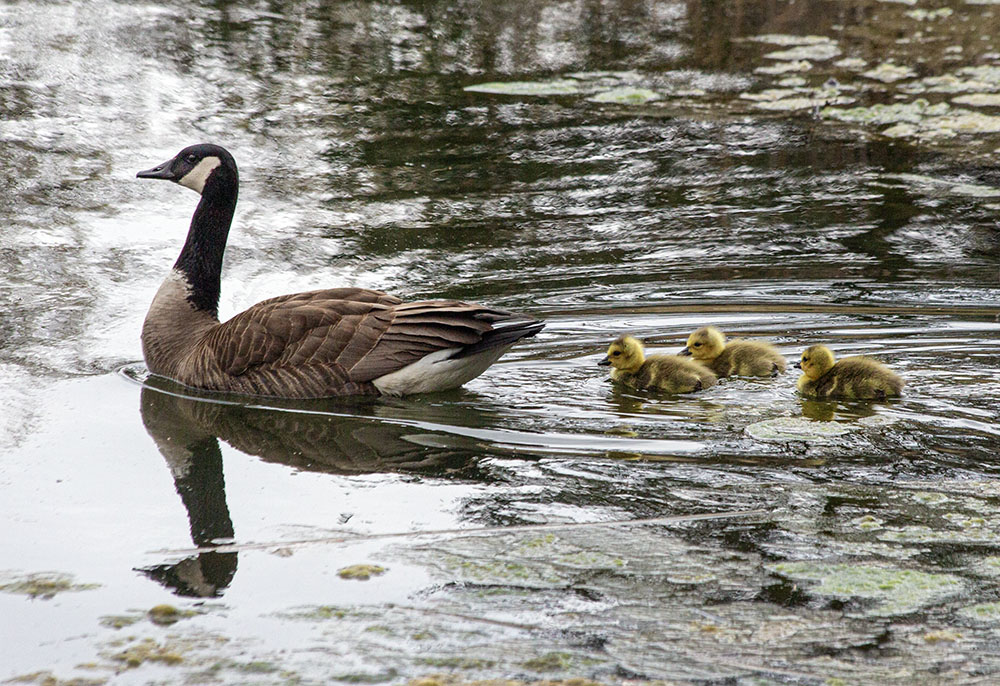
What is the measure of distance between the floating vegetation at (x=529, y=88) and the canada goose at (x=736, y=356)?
694 cm

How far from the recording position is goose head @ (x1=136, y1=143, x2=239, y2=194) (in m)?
7.52

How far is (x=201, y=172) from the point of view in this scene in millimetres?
7559

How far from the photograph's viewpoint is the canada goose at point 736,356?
694 cm

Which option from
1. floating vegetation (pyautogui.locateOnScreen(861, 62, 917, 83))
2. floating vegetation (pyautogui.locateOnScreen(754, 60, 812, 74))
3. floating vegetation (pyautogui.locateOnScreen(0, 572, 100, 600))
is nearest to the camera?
floating vegetation (pyautogui.locateOnScreen(0, 572, 100, 600))

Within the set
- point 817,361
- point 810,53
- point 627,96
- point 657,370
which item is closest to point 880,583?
point 817,361

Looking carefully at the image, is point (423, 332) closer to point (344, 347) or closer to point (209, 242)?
point (344, 347)

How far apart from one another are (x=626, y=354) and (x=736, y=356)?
2.23 feet

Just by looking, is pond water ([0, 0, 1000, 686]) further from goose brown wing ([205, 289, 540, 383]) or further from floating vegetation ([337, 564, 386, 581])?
goose brown wing ([205, 289, 540, 383])

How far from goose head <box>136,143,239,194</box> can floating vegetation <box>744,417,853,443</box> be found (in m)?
3.59

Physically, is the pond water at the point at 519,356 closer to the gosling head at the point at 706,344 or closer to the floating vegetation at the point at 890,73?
the floating vegetation at the point at 890,73

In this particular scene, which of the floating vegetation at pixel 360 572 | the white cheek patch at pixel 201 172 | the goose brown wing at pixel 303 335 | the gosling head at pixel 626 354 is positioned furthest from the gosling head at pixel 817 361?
the white cheek patch at pixel 201 172

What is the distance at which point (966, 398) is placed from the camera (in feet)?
20.8

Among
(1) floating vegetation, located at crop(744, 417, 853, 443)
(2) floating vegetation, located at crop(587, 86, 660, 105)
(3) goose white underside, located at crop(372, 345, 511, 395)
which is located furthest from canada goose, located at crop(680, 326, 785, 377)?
(2) floating vegetation, located at crop(587, 86, 660, 105)

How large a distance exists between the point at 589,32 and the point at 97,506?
487 inches
